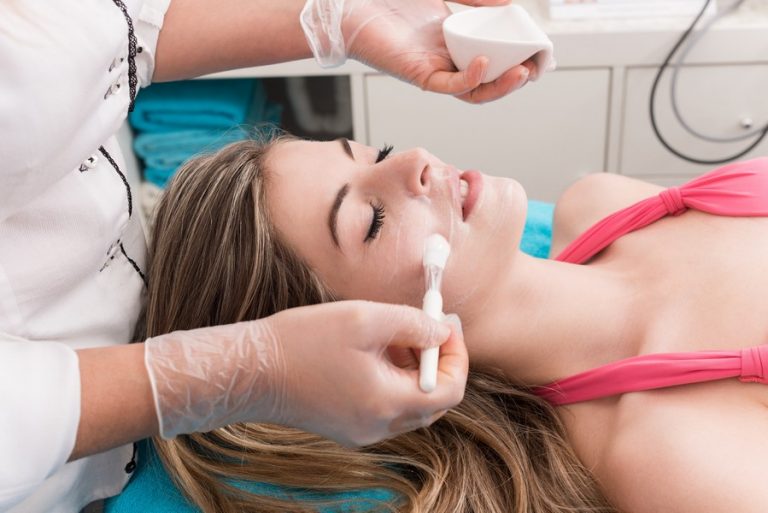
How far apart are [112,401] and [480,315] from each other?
1.92 ft

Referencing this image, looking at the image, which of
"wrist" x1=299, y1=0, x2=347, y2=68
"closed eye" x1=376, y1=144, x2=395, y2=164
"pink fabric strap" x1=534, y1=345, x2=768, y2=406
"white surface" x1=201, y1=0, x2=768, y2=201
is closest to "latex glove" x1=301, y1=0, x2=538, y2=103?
→ "wrist" x1=299, y1=0, x2=347, y2=68

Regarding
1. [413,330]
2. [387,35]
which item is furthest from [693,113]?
[413,330]

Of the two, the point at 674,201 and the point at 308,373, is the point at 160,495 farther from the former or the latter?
the point at 674,201

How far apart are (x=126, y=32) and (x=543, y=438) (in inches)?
32.8

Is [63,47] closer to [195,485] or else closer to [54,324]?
[54,324]

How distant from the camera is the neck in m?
1.32

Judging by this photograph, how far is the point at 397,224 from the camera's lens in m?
1.23

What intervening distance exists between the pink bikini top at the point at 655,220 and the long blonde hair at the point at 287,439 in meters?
0.09

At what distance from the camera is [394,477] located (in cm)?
131

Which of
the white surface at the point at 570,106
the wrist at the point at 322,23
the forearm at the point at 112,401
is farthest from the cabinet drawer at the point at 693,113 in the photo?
the forearm at the point at 112,401

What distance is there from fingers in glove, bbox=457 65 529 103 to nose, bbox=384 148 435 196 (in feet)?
0.47

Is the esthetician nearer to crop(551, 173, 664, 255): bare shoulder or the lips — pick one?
the lips

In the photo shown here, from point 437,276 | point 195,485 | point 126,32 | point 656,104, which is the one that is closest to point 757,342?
point 437,276

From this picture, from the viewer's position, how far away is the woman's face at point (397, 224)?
1234 millimetres
